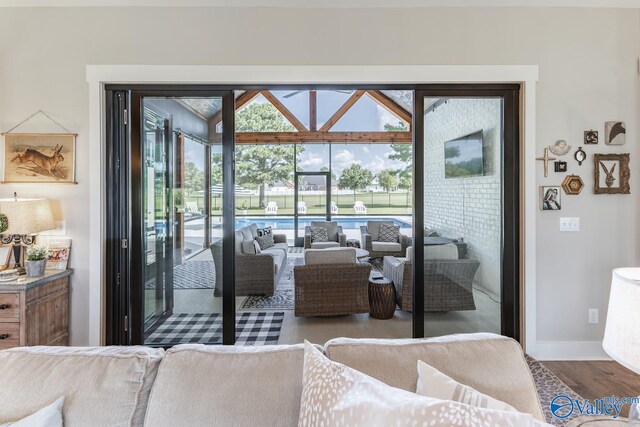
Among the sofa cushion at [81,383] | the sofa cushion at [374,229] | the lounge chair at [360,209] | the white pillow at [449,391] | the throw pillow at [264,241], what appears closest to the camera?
the white pillow at [449,391]

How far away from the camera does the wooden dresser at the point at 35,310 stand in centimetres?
239

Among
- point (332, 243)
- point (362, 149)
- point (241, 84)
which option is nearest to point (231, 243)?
point (241, 84)

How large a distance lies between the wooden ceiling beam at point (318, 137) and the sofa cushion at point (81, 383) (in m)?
7.53

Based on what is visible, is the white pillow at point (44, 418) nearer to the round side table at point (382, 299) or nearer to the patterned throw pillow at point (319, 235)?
the round side table at point (382, 299)

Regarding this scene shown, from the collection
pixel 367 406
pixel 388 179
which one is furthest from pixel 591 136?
pixel 388 179

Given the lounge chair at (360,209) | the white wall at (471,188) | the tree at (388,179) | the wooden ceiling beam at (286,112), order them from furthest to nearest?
the lounge chair at (360,209) → the tree at (388,179) → the wooden ceiling beam at (286,112) → the white wall at (471,188)

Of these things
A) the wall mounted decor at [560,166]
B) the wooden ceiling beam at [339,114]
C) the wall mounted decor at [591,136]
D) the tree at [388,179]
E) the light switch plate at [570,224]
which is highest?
the wooden ceiling beam at [339,114]

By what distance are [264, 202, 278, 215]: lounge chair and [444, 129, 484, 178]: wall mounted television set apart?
22.4ft

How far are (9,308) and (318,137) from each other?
6.81 meters

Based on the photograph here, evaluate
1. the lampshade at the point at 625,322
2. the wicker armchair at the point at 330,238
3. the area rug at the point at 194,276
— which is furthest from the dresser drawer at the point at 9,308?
the wicker armchair at the point at 330,238

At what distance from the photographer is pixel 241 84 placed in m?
2.96

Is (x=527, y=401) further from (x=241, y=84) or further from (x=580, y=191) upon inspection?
(x=241, y=84)

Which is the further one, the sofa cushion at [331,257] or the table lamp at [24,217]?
the sofa cushion at [331,257]

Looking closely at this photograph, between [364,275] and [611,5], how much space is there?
330cm
